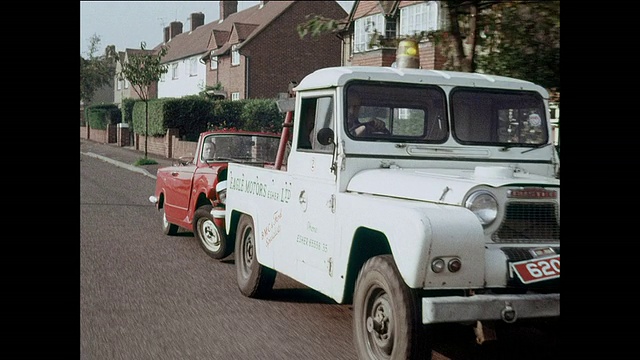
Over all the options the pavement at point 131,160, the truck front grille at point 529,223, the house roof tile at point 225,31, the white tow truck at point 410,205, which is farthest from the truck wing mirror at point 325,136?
the house roof tile at point 225,31

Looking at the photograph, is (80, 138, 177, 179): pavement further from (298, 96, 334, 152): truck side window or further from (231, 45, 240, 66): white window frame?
(298, 96, 334, 152): truck side window

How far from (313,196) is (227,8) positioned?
182 ft

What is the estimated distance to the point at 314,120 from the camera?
21.0 ft

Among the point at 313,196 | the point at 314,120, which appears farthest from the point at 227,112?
the point at 313,196

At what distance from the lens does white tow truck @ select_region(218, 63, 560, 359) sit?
14.4ft

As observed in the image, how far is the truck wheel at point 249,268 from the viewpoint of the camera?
7215 millimetres

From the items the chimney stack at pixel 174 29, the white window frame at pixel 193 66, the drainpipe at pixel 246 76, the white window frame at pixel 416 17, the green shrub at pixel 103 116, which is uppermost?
the chimney stack at pixel 174 29

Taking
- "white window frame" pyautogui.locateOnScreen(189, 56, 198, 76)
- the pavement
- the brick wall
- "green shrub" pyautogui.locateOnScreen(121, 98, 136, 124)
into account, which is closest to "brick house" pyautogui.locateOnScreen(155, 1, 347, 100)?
"white window frame" pyautogui.locateOnScreen(189, 56, 198, 76)

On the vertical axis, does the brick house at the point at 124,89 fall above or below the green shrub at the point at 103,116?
above

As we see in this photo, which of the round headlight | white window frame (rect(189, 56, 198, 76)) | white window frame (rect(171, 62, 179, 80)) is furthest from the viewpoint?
white window frame (rect(171, 62, 179, 80))

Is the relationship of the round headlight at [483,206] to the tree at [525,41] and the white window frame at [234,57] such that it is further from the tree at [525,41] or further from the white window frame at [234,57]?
the white window frame at [234,57]

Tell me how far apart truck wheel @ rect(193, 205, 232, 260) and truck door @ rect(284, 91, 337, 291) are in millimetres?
2991
